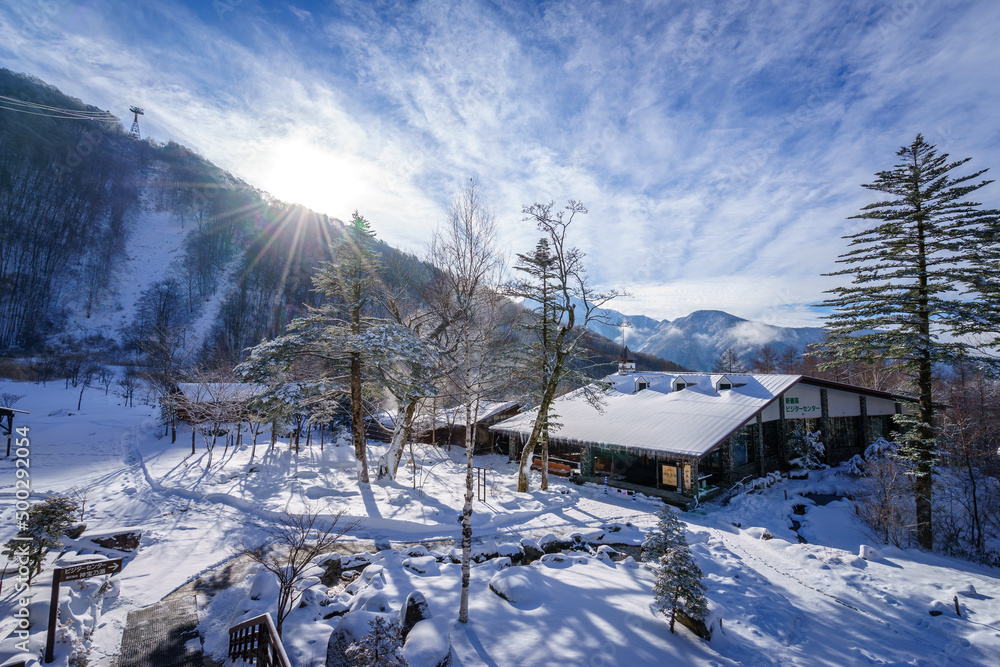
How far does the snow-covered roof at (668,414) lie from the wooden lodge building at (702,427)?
48 millimetres

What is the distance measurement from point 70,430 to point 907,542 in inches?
1815

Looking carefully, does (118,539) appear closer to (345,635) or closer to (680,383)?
(345,635)

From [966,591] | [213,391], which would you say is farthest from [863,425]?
[213,391]

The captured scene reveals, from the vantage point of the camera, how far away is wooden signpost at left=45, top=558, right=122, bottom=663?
538cm

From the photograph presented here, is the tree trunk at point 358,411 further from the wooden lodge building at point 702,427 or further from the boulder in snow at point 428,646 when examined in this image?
the boulder in snow at point 428,646

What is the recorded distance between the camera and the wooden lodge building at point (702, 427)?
1750 centimetres

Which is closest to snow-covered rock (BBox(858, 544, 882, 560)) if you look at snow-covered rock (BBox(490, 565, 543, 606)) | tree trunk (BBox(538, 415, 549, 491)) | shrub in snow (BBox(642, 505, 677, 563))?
shrub in snow (BBox(642, 505, 677, 563))

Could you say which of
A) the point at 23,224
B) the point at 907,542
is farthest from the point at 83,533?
the point at 23,224

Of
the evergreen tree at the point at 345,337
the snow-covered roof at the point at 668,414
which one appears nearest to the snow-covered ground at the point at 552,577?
the snow-covered roof at the point at 668,414

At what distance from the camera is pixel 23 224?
2963 inches

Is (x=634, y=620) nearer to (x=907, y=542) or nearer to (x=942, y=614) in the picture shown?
(x=942, y=614)

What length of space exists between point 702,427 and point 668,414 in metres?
2.42

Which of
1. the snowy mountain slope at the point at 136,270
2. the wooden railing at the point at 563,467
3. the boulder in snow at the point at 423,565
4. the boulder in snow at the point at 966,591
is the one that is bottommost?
the wooden railing at the point at 563,467

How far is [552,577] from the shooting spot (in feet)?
28.2
